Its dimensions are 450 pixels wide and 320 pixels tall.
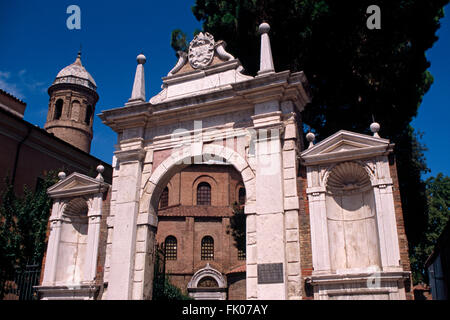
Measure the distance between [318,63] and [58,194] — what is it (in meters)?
9.90

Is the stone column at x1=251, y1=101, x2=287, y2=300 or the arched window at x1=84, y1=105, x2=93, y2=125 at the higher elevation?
the arched window at x1=84, y1=105, x2=93, y2=125

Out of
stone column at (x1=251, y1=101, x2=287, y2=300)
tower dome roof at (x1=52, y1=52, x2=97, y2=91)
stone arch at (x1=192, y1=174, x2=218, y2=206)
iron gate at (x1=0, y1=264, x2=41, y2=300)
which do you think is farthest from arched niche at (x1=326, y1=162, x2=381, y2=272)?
tower dome roof at (x1=52, y1=52, x2=97, y2=91)

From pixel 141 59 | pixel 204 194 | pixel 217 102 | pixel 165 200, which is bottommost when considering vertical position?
pixel 217 102

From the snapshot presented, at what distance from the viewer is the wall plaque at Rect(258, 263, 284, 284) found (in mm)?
8852

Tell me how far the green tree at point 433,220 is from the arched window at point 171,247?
16596 mm

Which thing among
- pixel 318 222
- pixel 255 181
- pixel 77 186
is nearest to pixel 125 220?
pixel 77 186

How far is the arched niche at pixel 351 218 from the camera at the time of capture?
29.9ft

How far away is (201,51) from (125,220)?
511 cm

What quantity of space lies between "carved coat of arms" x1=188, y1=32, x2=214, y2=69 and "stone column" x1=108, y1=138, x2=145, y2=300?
2.69 meters

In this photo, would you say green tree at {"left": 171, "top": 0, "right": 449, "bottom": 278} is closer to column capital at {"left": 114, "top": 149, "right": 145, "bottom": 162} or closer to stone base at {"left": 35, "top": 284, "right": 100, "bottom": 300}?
column capital at {"left": 114, "top": 149, "right": 145, "bottom": 162}

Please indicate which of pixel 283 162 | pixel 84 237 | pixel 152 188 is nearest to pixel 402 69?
pixel 283 162

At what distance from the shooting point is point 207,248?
32.4 metres

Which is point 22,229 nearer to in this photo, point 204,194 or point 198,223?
point 198,223

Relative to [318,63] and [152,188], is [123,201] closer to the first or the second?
[152,188]
